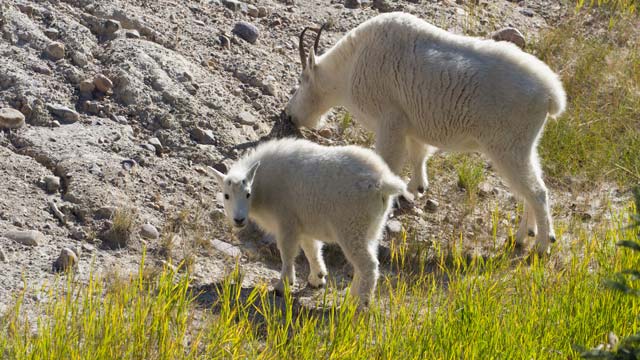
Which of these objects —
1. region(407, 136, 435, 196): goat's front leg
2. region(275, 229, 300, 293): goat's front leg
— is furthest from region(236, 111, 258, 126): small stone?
region(275, 229, 300, 293): goat's front leg

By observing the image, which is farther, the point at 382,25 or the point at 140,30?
the point at 140,30

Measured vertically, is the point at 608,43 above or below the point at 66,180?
above

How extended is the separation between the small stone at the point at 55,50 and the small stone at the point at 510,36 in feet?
17.5

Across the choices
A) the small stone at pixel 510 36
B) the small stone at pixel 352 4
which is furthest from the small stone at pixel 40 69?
the small stone at pixel 510 36

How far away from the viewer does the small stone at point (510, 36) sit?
12602 millimetres

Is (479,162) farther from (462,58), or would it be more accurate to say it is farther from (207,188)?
(207,188)

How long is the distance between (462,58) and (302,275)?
7.68 feet

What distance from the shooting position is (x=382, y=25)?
9602mm

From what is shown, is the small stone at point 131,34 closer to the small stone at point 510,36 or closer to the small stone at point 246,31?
the small stone at point 246,31

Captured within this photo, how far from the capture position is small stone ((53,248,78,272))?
25.3 feet

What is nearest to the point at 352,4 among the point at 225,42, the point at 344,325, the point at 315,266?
the point at 225,42

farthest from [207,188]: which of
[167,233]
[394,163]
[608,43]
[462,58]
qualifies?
[608,43]

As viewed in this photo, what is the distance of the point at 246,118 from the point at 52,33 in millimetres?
2019

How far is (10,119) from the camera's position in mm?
8898
